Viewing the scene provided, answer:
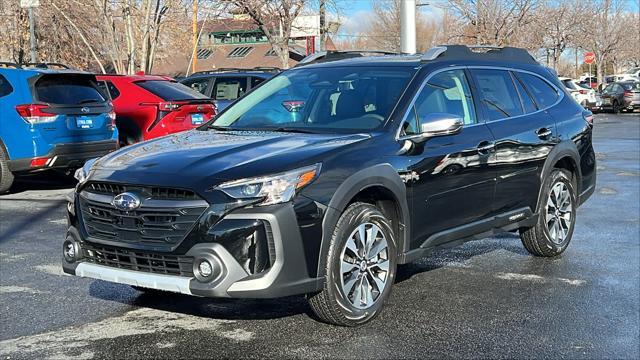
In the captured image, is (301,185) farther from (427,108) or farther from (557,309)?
(557,309)

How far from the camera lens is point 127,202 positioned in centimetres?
421

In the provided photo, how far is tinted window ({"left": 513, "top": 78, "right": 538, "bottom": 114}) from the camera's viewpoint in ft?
20.8

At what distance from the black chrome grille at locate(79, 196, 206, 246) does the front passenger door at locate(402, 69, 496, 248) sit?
5.20 ft

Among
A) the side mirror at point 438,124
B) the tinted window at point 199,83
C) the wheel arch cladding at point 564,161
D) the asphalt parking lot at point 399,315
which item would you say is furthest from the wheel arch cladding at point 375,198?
the tinted window at point 199,83

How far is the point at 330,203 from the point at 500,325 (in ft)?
4.67

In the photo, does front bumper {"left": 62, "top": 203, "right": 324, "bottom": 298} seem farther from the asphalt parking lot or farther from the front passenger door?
the front passenger door

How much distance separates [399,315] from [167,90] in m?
8.04

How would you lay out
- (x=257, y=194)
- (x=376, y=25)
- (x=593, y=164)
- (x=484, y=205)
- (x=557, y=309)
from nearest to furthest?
(x=257, y=194), (x=557, y=309), (x=484, y=205), (x=593, y=164), (x=376, y=25)

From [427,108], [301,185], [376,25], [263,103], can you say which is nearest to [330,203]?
[301,185]

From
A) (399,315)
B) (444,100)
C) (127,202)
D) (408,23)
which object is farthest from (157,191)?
(408,23)

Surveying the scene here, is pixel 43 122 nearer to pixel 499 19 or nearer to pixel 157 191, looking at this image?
pixel 157 191

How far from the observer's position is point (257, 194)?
408 cm

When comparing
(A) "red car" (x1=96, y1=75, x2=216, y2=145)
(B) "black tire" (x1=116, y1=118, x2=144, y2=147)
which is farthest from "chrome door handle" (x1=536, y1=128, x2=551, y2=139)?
(B) "black tire" (x1=116, y1=118, x2=144, y2=147)

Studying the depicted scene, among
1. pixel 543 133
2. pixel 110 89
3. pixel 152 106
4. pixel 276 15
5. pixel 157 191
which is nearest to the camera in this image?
pixel 157 191
